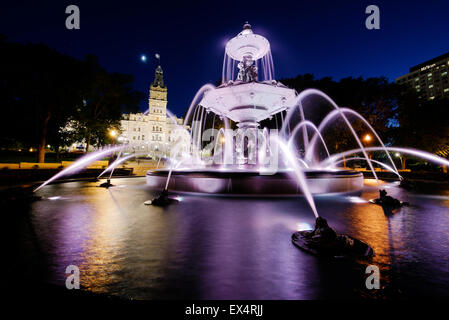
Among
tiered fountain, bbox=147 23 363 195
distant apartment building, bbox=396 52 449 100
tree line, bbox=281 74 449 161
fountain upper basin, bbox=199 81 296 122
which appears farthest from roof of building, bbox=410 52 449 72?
fountain upper basin, bbox=199 81 296 122

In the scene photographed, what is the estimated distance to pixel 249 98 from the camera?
39.8 ft

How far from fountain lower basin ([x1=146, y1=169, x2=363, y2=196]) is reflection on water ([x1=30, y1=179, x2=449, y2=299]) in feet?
7.71

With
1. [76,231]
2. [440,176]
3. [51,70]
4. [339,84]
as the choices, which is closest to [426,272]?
[76,231]

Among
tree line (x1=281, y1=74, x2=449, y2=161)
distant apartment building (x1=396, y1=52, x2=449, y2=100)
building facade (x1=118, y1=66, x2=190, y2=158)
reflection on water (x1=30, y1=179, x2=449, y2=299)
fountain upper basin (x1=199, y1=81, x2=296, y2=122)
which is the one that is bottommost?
reflection on water (x1=30, y1=179, x2=449, y2=299)

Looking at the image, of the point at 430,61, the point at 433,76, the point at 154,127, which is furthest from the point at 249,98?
the point at 430,61

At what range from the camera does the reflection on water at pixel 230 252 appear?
96.7 inches

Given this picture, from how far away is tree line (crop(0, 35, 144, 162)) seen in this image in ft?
83.5

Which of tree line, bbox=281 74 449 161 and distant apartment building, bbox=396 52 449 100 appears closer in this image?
tree line, bbox=281 74 449 161

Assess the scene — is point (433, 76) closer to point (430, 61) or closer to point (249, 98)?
point (430, 61)

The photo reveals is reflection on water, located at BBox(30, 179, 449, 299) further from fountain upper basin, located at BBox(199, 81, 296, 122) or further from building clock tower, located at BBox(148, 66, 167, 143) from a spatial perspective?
building clock tower, located at BBox(148, 66, 167, 143)

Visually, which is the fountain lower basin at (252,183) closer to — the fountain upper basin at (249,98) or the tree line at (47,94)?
the fountain upper basin at (249,98)

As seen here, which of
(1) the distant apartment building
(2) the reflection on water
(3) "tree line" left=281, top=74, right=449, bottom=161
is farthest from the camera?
(1) the distant apartment building

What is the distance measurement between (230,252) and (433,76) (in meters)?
157
